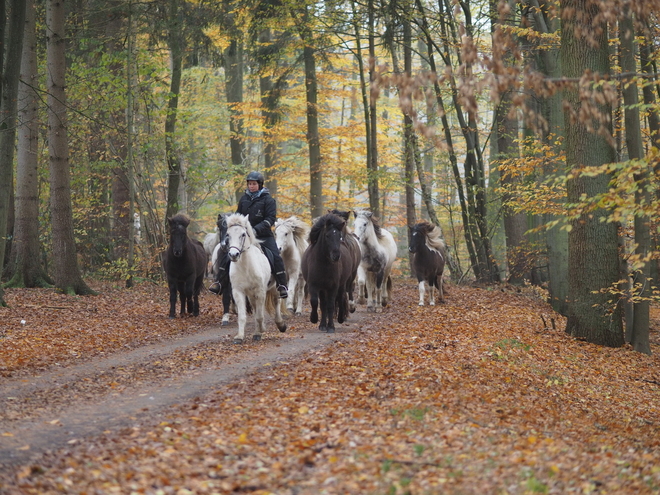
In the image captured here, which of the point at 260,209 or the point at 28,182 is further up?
the point at 28,182

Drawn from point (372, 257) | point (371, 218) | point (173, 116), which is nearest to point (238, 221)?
point (372, 257)

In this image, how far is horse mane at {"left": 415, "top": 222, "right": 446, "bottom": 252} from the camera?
58.9ft

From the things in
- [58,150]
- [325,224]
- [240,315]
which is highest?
[58,150]

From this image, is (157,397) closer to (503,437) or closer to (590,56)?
(503,437)

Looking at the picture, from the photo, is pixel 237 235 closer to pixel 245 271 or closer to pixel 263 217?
pixel 245 271

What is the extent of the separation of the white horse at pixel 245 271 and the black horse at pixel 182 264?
3.20 metres

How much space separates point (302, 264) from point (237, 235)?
2393mm

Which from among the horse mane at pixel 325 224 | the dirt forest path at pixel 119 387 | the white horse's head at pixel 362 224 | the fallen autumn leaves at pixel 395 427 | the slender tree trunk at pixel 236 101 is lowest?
the fallen autumn leaves at pixel 395 427

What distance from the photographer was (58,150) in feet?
55.1

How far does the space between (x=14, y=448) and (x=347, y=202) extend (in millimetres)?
29374

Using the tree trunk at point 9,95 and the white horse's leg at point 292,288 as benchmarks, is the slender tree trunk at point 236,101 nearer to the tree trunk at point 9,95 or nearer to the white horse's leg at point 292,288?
the white horse's leg at point 292,288

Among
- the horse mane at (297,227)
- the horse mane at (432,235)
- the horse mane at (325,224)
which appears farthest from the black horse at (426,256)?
the horse mane at (325,224)

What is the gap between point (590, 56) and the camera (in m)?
12.0

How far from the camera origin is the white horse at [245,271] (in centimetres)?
1102
